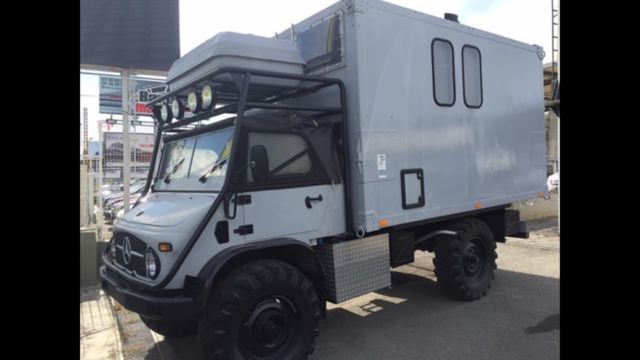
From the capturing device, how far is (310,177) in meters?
4.23

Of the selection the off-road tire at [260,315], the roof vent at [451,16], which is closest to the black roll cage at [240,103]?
the off-road tire at [260,315]

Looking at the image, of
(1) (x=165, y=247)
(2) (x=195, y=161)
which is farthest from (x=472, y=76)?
(1) (x=165, y=247)

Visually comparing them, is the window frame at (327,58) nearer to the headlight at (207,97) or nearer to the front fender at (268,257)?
the headlight at (207,97)

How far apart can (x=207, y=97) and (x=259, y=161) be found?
0.77m

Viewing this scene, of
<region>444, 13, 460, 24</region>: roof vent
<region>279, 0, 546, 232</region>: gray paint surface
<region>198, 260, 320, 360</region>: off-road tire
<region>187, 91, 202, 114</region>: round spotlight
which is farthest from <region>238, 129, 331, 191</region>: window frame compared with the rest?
<region>444, 13, 460, 24</region>: roof vent

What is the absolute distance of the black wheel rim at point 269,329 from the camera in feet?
11.6

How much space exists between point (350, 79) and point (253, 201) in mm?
1624

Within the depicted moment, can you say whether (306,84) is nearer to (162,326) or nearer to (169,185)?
(169,185)

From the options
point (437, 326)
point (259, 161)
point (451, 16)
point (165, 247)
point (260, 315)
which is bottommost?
point (437, 326)

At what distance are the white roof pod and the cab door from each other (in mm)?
713

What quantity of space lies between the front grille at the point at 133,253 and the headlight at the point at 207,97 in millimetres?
1318

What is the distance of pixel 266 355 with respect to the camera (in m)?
3.67

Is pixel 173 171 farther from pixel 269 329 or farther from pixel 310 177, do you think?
pixel 269 329
